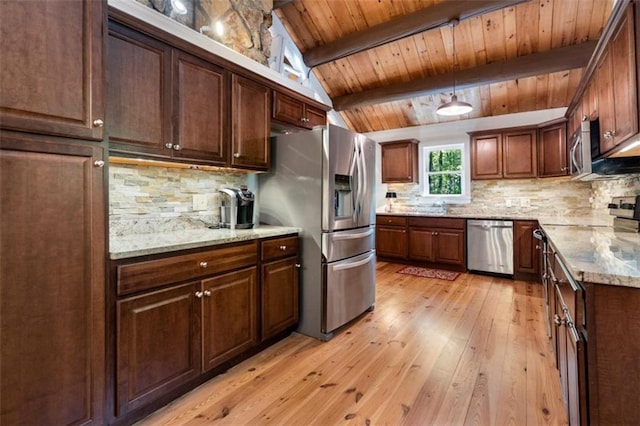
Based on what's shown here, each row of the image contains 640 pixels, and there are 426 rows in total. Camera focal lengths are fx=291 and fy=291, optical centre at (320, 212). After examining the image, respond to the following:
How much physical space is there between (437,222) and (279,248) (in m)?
3.36

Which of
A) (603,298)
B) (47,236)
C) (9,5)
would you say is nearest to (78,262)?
(47,236)

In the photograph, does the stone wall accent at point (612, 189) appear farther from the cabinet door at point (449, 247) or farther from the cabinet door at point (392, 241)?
the cabinet door at point (392, 241)

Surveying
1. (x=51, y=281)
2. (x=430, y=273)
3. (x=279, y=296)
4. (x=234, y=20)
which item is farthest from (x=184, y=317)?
(x=430, y=273)

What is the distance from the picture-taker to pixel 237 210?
93.5 inches

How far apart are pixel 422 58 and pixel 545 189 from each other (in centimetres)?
283

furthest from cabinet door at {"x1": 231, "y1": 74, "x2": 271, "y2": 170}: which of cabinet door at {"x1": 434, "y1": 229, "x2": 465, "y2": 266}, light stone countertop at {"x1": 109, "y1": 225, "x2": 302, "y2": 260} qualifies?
cabinet door at {"x1": 434, "y1": 229, "x2": 465, "y2": 266}

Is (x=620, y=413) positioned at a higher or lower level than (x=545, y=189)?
lower

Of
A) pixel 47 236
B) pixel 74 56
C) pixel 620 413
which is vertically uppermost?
pixel 74 56

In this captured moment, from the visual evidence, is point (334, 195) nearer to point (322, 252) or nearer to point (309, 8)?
point (322, 252)

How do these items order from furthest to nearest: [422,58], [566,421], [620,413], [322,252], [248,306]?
[422,58] → [322,252] → [248,306] → [566,421] → [620,413]

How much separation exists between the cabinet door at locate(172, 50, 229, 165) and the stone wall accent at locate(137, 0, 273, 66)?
0.58 meters

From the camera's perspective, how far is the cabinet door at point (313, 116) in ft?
10.3

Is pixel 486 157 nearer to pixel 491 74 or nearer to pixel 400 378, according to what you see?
pixel 491 74

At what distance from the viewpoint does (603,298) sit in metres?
1.07
